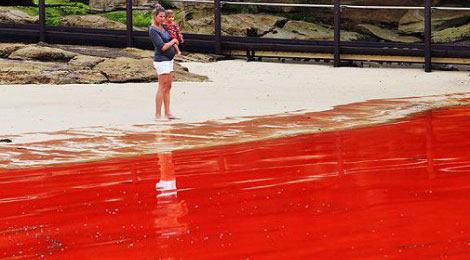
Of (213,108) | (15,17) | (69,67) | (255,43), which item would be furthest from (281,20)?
(213,108)

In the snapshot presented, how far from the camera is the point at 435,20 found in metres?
24.8

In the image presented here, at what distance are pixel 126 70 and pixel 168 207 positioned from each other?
10.9 m

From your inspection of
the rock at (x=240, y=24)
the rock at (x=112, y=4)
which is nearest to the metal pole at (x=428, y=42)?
the rock at (x=240, y=24)

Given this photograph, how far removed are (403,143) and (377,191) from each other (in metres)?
3.10

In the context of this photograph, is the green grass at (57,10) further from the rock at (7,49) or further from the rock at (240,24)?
the rock at (7,49)

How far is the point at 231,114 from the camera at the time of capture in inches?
565

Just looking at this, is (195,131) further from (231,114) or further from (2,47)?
(2,47)

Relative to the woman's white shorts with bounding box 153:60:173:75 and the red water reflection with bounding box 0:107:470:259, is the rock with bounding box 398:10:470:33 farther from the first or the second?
the red water reflection with bounding box 0:107:470:259

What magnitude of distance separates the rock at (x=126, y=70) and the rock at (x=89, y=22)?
19.7ft

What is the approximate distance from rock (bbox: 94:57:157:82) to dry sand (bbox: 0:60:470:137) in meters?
0.40

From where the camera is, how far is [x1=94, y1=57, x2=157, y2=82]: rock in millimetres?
18531

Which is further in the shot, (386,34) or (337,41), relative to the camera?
(386,34)

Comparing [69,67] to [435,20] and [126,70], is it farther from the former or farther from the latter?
[435,20]

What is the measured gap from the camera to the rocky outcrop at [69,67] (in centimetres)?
1831
